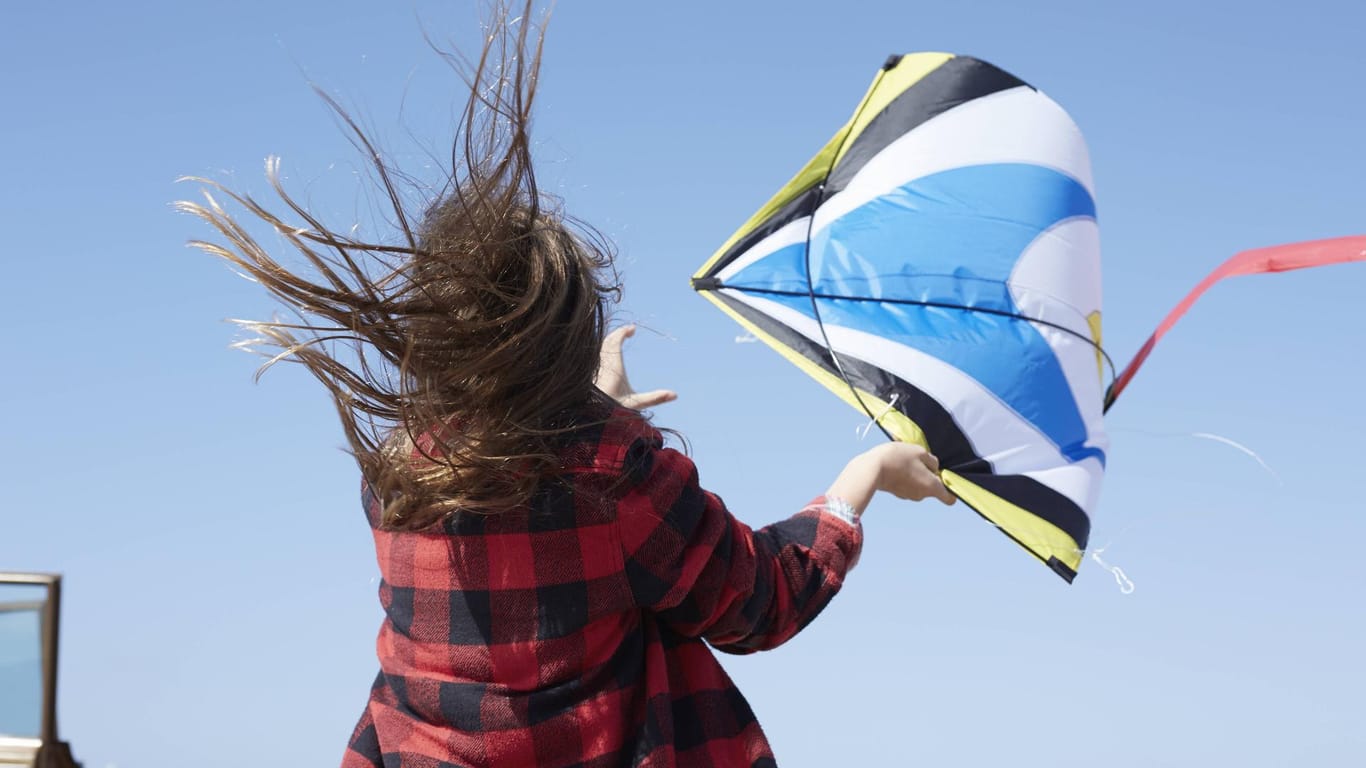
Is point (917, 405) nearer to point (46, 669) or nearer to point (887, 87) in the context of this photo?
point (887, 87)

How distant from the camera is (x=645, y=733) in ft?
6.98

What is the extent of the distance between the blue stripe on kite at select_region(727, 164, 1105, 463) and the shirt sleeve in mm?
1689

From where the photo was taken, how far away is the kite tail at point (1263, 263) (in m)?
3.38

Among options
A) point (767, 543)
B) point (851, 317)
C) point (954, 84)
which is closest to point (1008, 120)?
point (954, 84)

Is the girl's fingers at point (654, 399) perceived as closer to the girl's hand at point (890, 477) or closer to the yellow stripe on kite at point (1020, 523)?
the girl's hand at point (890, 477)

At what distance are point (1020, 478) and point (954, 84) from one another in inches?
53.4

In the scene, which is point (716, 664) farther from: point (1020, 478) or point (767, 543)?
point (1020, 478)

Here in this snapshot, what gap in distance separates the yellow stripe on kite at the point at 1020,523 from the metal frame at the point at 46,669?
225 centimetres

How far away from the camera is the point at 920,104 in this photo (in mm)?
4258

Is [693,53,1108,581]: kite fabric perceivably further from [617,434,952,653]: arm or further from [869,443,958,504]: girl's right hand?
[617,434,952,653]: arm

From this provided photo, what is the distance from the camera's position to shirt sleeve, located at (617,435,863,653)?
2094mm

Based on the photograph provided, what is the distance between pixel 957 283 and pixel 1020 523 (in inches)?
30.3

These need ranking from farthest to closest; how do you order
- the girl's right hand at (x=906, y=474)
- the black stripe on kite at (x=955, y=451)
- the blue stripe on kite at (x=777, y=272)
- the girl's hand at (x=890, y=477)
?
the blue stripe on kite at (x=777, y=272) → the black stripe on kite at (x=955, y=451) → the girl's right hand at (x=906, y=474) → the girl's hand at (x=890, y=477)

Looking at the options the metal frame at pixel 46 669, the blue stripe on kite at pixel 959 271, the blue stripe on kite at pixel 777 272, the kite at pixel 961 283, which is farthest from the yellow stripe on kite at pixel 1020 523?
the metal frame at pixel 46 669
